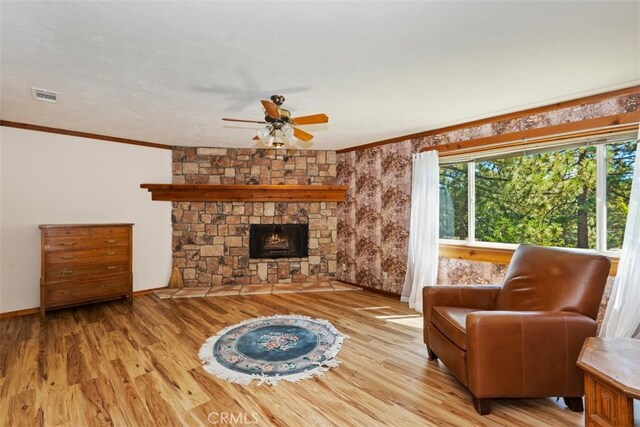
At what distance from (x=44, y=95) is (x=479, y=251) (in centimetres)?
484

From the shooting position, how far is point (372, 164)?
4.64 metres

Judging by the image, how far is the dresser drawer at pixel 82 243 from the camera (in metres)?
3.37

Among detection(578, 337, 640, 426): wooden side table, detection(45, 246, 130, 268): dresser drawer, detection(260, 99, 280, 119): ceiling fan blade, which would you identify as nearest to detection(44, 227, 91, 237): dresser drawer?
detection(45, 246, 130, 268): dresser drawer

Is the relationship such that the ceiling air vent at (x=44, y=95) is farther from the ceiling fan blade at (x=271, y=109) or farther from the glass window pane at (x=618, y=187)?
the glass window pane at (x=618, y=187)

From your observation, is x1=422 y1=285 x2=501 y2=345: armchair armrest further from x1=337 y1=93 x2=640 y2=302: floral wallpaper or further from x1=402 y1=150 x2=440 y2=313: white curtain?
x1=402 y1=150 x2=440 y2=313: white curtain

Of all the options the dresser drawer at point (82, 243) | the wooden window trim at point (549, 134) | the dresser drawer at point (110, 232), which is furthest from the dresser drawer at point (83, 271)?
the wooden window trim at point (549, 134)

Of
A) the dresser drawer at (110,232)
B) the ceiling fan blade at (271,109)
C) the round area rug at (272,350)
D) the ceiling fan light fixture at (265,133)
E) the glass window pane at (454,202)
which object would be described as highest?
the ceiling fan blade at (271,109)

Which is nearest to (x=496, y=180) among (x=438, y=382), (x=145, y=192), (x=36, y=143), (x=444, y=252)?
(x=444, y=252)

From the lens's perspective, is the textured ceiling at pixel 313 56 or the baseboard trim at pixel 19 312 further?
the baseboard trim at pixel 19 312

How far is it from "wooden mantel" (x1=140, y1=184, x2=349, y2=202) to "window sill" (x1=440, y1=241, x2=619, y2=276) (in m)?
1.91

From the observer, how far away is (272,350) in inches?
103

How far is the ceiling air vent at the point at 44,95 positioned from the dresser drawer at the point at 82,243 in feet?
5.46

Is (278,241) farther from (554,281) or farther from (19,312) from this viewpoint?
(554,281)

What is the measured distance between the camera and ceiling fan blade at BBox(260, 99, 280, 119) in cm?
213
